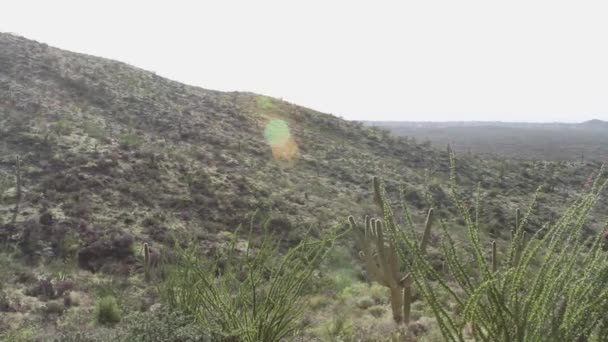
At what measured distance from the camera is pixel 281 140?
32906 mm

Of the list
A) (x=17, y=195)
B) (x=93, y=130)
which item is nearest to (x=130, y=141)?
(x=93, y=130)

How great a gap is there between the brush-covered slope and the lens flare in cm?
15

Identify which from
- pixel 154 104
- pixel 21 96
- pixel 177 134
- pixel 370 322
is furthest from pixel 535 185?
pixel 21 96

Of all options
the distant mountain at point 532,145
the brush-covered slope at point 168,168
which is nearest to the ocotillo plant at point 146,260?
the brush-covered slope at point 168,168

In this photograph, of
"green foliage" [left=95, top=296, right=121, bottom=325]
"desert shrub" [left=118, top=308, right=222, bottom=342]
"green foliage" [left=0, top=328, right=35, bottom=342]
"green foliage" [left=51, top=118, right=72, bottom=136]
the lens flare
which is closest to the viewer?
"desert shrub" [left=118, top=308, right=222, bottom=342]

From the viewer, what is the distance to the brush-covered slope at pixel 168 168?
1505 centimetres

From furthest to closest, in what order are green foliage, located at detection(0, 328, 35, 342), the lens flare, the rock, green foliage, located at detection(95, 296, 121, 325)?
1. the lens flare
2. the rock
3. green foliage, located at detection(95, 296, 121, 325)
4. green foliage, located at detection(0, 328, 35, 342)

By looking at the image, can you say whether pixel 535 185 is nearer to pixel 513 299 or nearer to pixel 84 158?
pixel 84 158

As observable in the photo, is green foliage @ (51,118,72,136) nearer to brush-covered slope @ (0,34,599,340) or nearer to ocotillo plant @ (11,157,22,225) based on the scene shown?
brush-covered slope @ (0,34,599,340)

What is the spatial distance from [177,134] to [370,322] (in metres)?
21.3

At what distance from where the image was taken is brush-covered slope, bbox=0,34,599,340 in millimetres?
15047

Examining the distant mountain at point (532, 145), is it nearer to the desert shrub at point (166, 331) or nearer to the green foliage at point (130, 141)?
the green foliage at point (130, 141)

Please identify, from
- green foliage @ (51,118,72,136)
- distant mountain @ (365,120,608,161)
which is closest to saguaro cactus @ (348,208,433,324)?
green foliage @ (51,118,72,136)

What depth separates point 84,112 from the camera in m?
26.3
